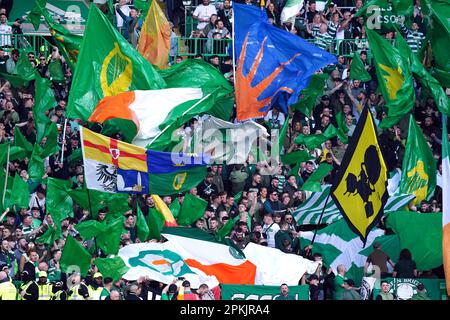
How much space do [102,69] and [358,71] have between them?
432cm

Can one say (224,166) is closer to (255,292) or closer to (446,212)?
(255,292)

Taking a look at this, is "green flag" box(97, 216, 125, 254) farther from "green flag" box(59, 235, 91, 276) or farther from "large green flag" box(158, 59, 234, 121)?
"large green flag" box(158, 59, 234, 121)

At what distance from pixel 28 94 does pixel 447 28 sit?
620cm

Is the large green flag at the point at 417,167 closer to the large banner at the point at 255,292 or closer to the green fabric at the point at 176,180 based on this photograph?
the green fabric at the point at 176,180

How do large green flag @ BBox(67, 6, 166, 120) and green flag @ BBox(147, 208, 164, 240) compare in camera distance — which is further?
large green flag @ BBox(67, 6, 166, 120)

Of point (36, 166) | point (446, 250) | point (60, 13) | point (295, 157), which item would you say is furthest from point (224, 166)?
point (60, 13)

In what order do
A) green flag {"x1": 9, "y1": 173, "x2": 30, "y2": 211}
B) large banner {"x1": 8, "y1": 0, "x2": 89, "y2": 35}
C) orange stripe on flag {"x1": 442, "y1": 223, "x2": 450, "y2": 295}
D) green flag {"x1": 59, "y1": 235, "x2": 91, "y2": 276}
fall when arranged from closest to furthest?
orange stripe on flag {"x1": 442, "y1": 223, "x2": 450, "y2": 295}
green flag {"x1": 59, "y1": 235, "x2": 91, "y2": 276}
green flag {"x1": 9, "y1": 173, "x2": 30, "y2": 211}
large banner {"x1": 8, "y1": 0, "x2": 89, "y2": 35}

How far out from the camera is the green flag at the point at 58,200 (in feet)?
97.7

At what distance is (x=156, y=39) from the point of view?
3228 centimetres

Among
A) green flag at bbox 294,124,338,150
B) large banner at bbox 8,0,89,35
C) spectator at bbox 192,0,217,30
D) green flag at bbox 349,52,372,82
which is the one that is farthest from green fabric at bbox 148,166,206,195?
large banner at bbox 8,0,89,35

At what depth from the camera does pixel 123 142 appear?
29.6m

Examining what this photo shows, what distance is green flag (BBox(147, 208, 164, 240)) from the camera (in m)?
29.0

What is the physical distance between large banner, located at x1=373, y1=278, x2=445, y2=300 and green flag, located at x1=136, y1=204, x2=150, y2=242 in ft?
10.6
